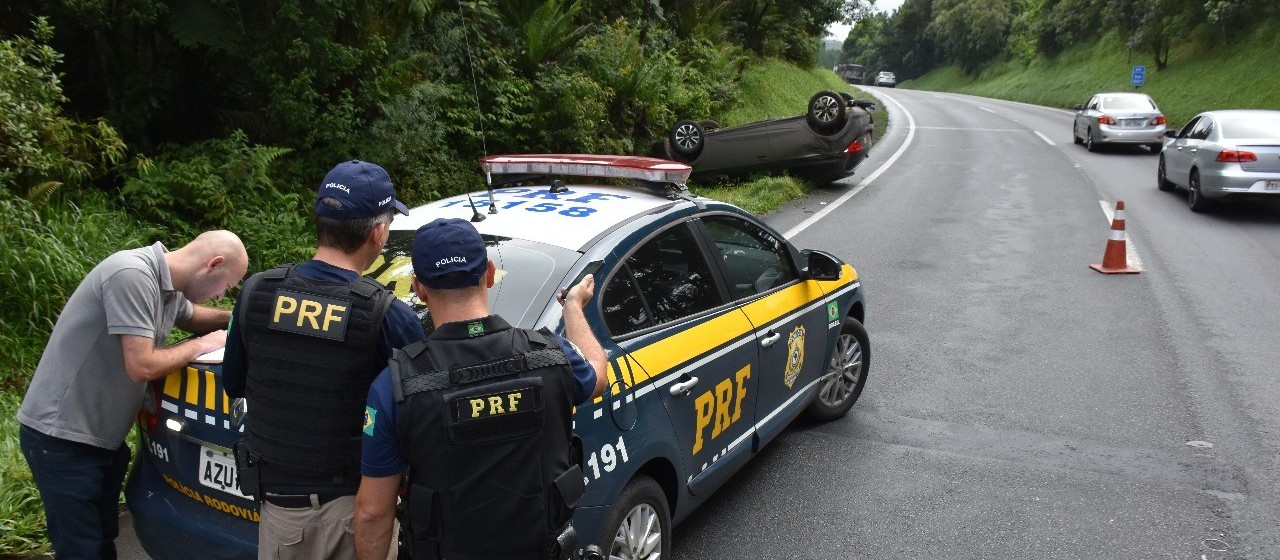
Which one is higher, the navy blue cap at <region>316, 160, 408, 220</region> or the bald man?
the navy blue cap at <region>316, 160, 408, 220</region>

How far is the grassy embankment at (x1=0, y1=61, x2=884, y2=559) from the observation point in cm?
413

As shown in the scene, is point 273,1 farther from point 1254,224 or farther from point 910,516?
point 1254,224

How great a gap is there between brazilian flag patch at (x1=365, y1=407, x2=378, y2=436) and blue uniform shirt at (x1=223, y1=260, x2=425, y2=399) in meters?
0.28

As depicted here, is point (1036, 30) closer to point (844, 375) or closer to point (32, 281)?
point (844, 375)

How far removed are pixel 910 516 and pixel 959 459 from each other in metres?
0.83

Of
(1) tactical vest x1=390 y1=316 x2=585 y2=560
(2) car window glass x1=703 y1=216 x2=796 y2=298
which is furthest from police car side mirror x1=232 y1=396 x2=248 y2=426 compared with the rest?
(2) car window glass x1=703 y1=216 x2=796 y2=298

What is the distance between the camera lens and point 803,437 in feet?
18.4

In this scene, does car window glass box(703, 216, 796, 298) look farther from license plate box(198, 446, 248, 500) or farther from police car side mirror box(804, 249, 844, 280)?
license plate box(198, 446, 248, 500)

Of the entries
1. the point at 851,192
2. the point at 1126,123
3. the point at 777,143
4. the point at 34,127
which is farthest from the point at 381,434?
the point at 1126,123

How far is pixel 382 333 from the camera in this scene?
102 inches

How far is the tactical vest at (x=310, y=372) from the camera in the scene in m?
2.55

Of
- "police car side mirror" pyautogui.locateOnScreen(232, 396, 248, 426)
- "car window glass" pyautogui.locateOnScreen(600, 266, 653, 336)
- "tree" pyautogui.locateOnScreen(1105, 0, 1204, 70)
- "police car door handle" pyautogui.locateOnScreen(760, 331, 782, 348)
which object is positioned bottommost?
"police car door handle" pyautogui.locateOnScreen(760, 331, 782, 348)

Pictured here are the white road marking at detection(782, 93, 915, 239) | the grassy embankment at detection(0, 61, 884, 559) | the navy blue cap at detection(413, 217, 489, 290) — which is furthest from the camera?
the white road marking at detection(782, 93, 915, 239)

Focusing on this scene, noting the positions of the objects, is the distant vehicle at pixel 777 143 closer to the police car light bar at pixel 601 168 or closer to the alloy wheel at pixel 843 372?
the alloy wheel at pixel 843 372
